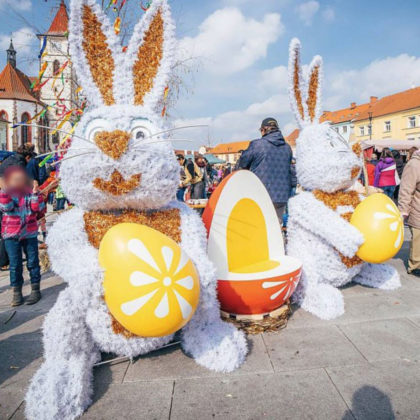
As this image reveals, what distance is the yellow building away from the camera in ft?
117

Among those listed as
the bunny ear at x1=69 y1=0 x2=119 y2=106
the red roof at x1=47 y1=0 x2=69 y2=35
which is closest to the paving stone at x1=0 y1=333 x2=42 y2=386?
the bunny ear at x1=69 y1=0 x2=119 y2=106

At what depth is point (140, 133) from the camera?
2.12 m

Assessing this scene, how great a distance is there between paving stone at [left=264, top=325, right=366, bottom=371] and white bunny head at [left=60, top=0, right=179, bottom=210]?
4.30 feet

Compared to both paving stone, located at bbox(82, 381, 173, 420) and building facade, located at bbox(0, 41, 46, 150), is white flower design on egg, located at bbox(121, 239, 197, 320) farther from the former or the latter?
building facade, located at bbox(0, 41, 46, 150)

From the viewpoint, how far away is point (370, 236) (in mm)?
2889

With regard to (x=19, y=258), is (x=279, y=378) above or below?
below

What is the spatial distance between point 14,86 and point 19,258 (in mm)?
42839

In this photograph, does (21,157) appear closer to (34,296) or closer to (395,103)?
(34,296)

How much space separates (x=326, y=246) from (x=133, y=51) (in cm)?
231

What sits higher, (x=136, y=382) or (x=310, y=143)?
(x=310, y=143)

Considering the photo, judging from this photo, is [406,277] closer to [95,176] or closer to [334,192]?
[334,192]

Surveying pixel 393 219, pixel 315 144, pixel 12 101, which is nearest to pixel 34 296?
pixel 315 144

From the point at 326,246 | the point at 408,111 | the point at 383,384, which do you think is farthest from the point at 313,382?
the point at 408,111

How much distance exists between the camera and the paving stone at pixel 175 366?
207cm
